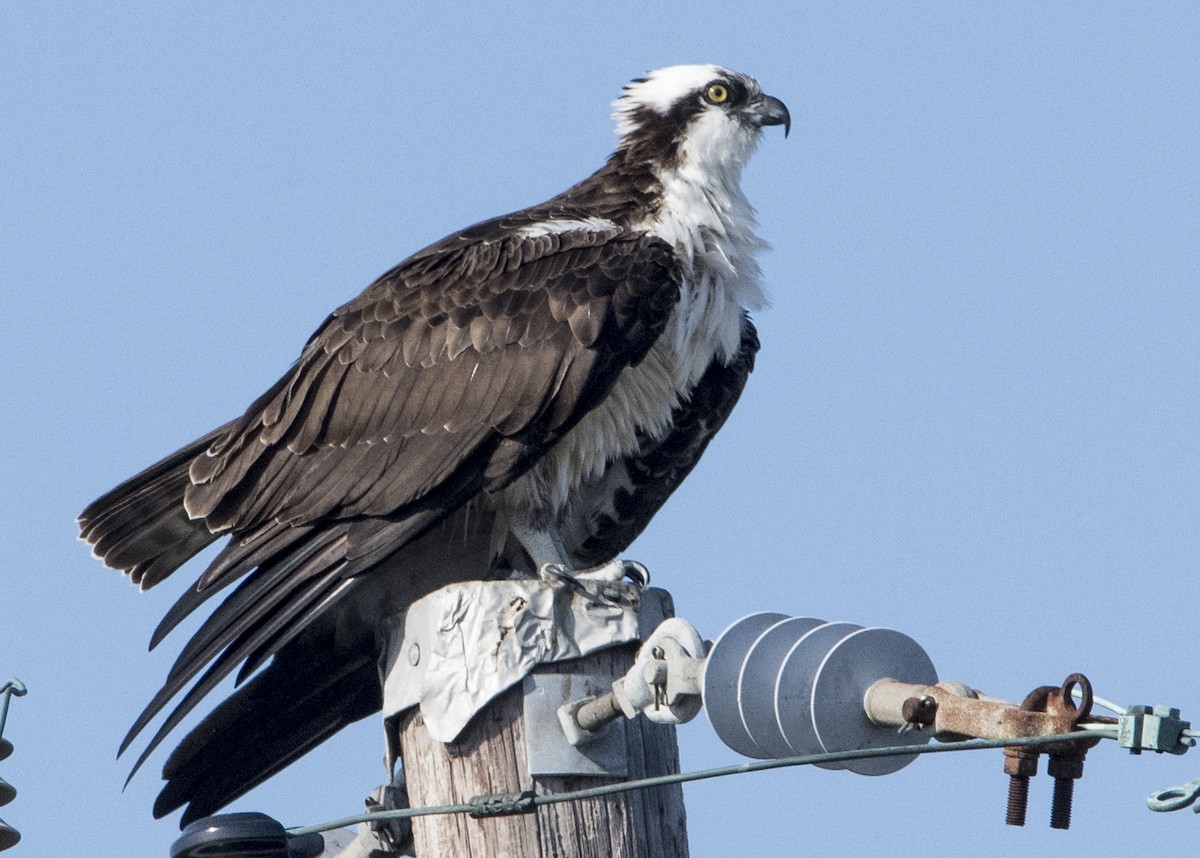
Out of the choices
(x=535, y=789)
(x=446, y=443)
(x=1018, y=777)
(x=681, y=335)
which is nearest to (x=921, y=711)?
(x=1018, y=777)

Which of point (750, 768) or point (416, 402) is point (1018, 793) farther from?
point (416, 402)

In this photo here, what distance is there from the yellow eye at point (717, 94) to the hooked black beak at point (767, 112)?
10 cm

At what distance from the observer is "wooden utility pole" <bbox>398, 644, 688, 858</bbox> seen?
4395mm

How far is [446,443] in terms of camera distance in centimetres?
614

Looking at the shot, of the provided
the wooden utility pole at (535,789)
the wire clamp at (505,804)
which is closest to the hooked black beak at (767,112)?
the wooden utility pole at (535,789)

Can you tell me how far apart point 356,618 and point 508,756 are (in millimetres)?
1666

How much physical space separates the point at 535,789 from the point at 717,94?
356 cm

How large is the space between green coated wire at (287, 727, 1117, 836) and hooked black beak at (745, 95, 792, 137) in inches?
138

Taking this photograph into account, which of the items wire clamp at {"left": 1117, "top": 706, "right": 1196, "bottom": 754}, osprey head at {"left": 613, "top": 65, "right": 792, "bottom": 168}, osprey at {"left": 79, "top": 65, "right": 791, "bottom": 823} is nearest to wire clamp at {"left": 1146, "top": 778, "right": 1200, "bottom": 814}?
wire clamp at {"left": 1117, "top": 706, "right": 1196, "bottom": 754}

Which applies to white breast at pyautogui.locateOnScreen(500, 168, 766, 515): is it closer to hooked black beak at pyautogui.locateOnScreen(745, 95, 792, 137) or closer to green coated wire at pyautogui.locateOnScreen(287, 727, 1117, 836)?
hooked black beak at pyautogui.locateOnScreen(745, 95, 792, 137)

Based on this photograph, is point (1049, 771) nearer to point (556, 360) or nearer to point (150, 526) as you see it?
point (556, 360)

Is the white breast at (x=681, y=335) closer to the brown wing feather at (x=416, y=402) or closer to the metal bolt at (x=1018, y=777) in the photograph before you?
the brown wing feather at (x=416, y=402)

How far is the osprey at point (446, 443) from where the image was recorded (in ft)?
19.1

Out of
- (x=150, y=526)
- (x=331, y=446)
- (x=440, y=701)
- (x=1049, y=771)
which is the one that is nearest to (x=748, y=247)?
(x=331, y=446)
